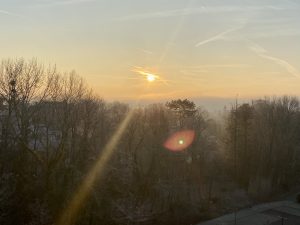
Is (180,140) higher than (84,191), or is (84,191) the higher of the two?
(180,140)

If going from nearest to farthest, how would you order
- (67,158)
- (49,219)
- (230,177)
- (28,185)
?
1. (49,219)
2. (28,185)
3. (67,158)
4. (230,177)

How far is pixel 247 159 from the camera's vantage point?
52344 mm

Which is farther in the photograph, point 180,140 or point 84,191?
point 180,140

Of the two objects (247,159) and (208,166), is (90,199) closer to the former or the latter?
(208,166)

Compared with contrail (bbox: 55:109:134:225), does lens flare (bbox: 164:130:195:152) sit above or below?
above

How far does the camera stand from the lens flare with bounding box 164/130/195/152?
4850 centimetres

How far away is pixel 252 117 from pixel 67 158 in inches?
1168

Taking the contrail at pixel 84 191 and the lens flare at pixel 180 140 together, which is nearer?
the contrail at pixel 84 191

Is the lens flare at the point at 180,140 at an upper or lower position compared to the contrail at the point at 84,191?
upper

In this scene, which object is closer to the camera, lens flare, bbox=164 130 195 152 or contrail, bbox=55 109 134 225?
contrail, bbox=55 109 134 225

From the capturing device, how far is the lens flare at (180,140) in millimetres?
48500

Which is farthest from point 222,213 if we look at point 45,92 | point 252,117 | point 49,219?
point 252,117

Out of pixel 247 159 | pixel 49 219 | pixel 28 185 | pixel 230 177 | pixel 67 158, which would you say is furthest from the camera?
pixel 247 159

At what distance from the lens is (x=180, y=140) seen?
2051 inches
